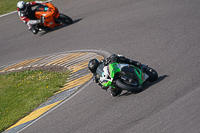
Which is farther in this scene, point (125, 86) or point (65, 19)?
point (65, 19)

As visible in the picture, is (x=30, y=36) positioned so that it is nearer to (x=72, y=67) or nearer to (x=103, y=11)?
(x=103, y=11)

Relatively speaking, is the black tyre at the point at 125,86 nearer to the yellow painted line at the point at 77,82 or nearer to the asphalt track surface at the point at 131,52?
the asphalt track surface at the point at 131,52

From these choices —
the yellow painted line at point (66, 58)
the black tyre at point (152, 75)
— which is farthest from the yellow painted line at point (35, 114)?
the yellow painted line at point (66, 58)

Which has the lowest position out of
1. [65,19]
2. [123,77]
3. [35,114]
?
[35,114]

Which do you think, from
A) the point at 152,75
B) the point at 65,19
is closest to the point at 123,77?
the point at 152,75

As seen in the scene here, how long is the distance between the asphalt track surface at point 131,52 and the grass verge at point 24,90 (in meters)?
1.38

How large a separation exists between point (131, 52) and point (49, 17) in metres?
6.32

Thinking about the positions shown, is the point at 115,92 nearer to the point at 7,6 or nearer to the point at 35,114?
the point at 35,114

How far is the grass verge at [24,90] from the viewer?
10242 mm

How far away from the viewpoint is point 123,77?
25.9 ft

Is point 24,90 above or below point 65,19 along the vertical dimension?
below

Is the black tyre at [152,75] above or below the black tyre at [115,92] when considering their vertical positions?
above

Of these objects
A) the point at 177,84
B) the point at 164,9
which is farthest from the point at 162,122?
the point at 164,9

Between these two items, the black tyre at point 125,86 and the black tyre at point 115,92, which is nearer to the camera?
the black tyre at point 125,86
